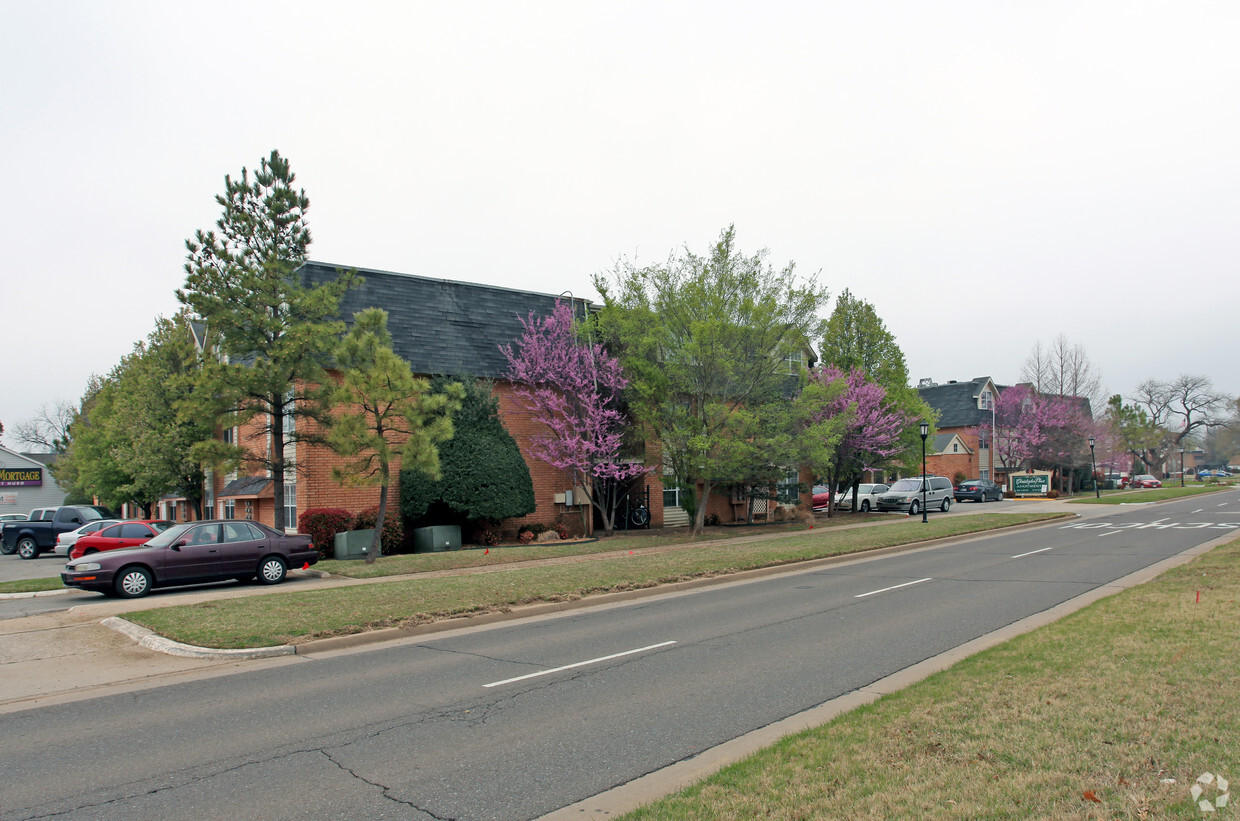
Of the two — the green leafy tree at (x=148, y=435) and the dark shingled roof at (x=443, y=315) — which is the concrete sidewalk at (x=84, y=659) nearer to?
the dark shingled roof at (x=443, y=315)

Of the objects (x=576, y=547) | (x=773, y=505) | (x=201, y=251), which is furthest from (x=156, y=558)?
(x=773, y=505)

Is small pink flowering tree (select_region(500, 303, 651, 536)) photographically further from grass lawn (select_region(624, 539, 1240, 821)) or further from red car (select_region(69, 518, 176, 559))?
grass lawn (select_region(624, 539, 1240, 821))

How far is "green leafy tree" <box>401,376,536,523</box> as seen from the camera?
866 inches

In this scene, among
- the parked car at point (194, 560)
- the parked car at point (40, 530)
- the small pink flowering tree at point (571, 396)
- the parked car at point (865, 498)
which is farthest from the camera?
the parked car at point (865, 498)

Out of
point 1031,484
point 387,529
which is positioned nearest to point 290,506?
point 387,529

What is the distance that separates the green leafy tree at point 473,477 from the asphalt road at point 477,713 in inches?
401

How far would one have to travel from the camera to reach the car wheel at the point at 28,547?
28234 mm

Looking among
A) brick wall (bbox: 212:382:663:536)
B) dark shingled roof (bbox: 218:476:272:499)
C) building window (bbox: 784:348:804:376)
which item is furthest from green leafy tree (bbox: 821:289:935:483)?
dark shingled roof (bbox: 218:476:272:499)

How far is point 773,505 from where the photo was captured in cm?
3388

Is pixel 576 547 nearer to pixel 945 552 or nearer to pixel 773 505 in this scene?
pixel 945 552

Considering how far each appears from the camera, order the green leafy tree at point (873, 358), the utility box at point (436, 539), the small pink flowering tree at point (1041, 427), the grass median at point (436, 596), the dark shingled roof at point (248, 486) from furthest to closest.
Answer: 1. the small pink flowering tree at point (1041, 427)
2. the green leafy tree at point (873, 358)
3. the dark shingled roof at point (248, 486)
4. the utility box at point (436, 539)
5. the grass median at point (436, 596)

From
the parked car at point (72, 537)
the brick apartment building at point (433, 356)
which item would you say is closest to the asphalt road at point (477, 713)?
the brick apartment building at point (433, 356)

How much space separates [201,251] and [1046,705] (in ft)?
69.5

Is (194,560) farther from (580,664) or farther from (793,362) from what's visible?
(793,362)
